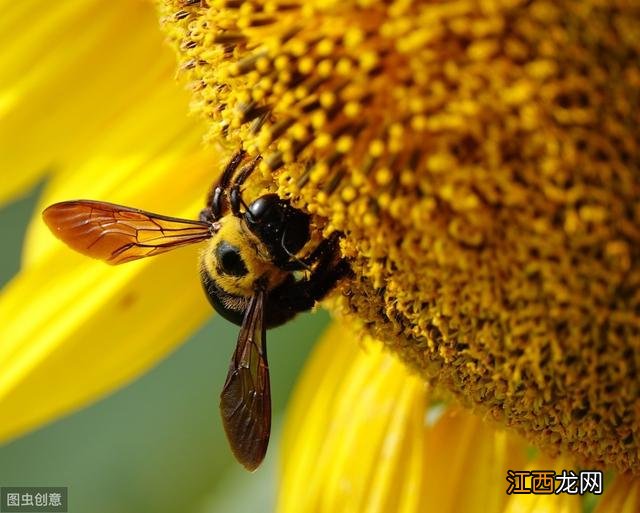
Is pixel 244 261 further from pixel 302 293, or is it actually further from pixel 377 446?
pixel 377 446

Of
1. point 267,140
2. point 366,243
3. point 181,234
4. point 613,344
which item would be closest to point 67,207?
point 181,234

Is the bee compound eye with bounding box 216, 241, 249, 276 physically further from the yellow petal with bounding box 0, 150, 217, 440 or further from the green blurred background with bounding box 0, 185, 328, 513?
the green blurred background with bounding box 0, 185, 328, 513

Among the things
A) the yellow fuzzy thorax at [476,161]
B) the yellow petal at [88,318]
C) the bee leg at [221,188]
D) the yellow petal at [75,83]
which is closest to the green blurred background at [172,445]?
the yellow petal at [88,318]

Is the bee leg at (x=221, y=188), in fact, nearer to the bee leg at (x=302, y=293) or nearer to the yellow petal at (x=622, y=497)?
the bee leg at (x=302, y=293)

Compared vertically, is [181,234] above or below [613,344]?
above

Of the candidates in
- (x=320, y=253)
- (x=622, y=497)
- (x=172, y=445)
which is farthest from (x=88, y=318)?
(x=622, y=497)

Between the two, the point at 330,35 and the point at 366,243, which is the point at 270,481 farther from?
the point at 330,35
